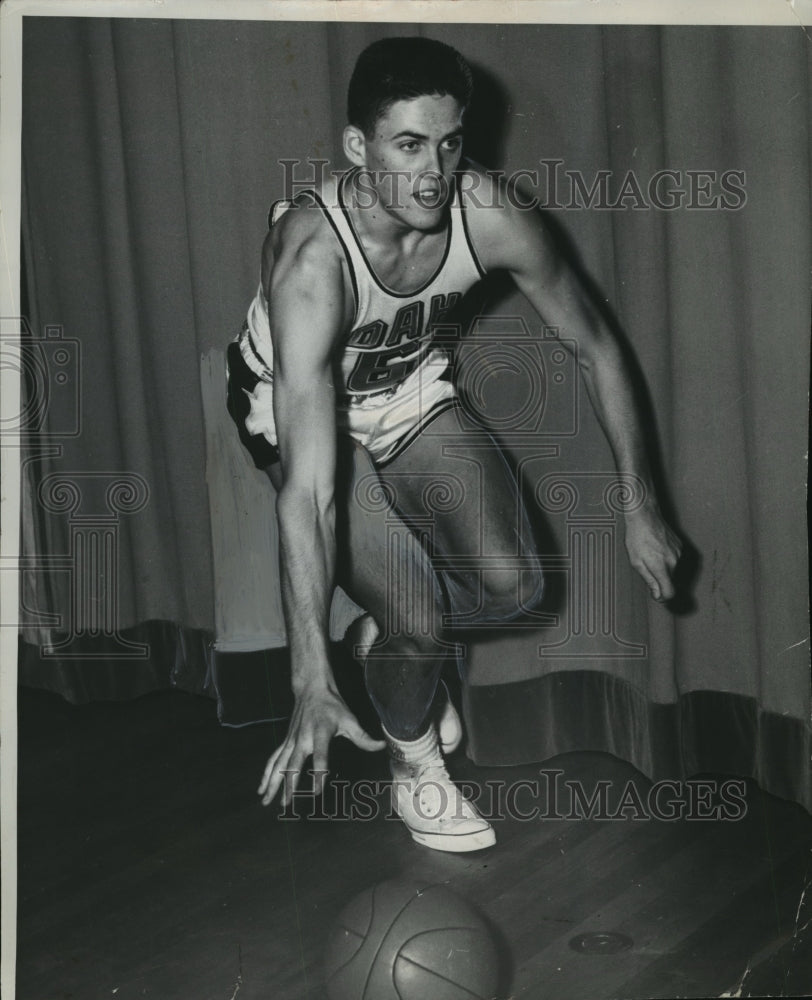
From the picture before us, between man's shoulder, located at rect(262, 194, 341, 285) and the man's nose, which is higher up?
the man's nose

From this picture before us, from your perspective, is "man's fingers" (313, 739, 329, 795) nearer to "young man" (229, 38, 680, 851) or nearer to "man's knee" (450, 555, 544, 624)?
"young man" (229, 38, 680, 851)

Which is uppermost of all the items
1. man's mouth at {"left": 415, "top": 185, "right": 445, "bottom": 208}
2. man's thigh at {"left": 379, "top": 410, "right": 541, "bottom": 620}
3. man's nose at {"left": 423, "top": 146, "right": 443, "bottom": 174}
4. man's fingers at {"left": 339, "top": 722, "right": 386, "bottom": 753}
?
man's nose at {"left": 423, "top": 146, "right": 443, "bottom": 174}

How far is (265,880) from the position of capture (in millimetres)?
1916

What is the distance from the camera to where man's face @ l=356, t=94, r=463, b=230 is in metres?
1.80

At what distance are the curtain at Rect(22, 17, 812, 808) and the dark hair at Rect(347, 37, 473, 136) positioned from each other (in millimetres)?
28

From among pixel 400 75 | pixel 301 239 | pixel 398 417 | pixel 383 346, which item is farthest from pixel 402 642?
pixel 400 75

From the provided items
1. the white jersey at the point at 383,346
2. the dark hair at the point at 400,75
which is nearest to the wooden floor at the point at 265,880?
the white jersey at the point at 383,346

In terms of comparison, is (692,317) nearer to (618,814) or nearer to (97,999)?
(618,814)

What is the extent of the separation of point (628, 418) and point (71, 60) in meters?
1.06

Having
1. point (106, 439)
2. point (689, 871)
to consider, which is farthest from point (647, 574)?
point (106, 439)

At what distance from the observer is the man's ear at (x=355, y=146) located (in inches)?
71.9

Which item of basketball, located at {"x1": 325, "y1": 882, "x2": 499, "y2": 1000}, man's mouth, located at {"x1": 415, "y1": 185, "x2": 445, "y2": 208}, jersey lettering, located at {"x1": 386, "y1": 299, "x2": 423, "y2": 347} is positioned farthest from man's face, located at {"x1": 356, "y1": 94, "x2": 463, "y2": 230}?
basketball, located at {"x1": 325, "y1": 882, "x2": 499, "y2": 1000}

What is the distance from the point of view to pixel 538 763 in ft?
6.50

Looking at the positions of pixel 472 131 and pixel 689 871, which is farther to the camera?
pixel 689 871
